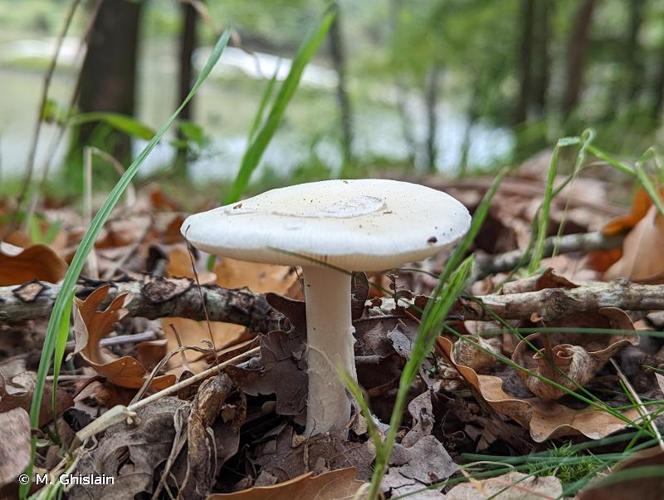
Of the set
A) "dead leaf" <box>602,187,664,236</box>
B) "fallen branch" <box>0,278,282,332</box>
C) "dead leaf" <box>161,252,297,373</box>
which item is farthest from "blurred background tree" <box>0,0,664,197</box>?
"dead leaf" <box>602,187,664,236</box>

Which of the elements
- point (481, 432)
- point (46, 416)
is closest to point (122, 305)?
point (46, 416)

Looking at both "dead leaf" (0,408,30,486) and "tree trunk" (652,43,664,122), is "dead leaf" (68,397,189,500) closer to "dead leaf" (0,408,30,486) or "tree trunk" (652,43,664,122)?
"dead leaf" (0,408,30,486)

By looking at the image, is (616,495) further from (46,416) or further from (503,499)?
(46,416)

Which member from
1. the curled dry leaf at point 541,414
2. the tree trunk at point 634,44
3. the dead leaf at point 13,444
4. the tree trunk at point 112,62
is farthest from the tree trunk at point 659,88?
the dead leaf at point 13,444

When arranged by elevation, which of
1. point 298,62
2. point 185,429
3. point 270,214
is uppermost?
point 298,62

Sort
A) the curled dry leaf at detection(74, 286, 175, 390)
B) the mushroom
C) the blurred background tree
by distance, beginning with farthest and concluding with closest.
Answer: the blurred background tree < the curled dry leaf at detection(74, 286, 175, 390) < the mushroom

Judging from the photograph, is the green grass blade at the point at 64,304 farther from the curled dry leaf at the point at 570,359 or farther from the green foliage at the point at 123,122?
the green foliage at the point at 123,122

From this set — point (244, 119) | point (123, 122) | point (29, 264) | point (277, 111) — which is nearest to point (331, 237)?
point (277, 111)
